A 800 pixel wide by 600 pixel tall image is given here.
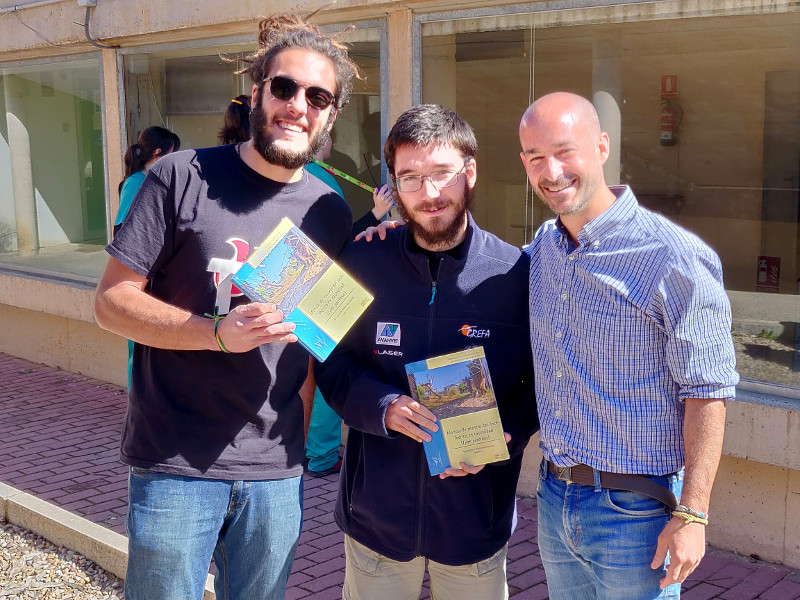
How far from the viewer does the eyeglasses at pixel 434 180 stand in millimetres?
2539

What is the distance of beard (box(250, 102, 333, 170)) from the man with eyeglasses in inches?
9.7

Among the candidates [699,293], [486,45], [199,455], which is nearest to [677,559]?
[699,293]

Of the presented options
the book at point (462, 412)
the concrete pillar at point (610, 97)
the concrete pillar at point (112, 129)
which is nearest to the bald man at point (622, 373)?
the book at point (462, 412)

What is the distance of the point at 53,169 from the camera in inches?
376

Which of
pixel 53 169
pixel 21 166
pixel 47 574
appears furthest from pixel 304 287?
pixel 21 166

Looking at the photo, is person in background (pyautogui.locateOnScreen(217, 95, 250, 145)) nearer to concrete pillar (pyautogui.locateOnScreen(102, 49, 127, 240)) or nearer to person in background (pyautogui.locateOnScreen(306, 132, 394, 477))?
person in background (pyautogui.locateOnScreen(306, 132, 394, 477))

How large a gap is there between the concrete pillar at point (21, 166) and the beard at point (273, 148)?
7.57m

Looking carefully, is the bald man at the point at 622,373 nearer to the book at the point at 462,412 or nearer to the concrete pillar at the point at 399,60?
the book at the point at 462,412

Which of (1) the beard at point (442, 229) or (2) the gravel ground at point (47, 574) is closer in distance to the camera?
(1) the beard at point (442, 229)

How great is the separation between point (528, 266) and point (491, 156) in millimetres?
2978

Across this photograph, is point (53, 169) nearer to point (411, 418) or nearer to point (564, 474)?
point (411, 418)

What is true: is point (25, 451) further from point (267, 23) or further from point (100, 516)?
point (267, 23)

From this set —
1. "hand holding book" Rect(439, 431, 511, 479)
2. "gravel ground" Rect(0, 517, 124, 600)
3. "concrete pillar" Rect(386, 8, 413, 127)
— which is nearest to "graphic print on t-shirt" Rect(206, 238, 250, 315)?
"hand holding book" Rect(439, 431, 511, 479)

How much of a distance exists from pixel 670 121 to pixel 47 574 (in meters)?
4.46
